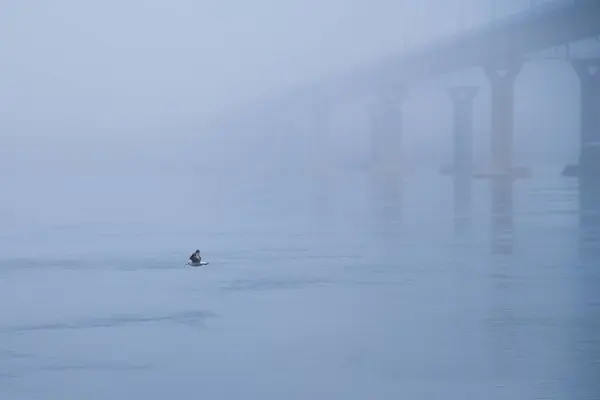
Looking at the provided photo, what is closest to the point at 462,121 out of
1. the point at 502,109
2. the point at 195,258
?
the point at 502,109

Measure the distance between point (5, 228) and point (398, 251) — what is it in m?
7.63

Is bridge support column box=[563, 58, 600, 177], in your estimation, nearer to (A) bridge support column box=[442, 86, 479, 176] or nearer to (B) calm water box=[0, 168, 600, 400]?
(A) bridge support column box=[442, 86, 479, 176]

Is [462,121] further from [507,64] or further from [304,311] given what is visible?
[304,311]

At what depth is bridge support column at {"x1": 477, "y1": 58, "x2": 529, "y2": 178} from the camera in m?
42.3

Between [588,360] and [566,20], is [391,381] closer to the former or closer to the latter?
[588,360]

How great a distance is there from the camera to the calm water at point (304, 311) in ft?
21.1

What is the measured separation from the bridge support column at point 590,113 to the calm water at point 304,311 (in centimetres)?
2453

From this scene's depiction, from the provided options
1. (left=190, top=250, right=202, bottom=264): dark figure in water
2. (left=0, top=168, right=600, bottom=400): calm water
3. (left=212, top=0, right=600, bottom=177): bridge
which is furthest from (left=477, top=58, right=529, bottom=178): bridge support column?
(left=190, top=250, right=202, bottom=264): dark figure in water

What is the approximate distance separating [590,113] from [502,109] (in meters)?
3.04

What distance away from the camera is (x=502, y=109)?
141ft

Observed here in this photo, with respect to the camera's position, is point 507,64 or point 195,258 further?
point 507,64

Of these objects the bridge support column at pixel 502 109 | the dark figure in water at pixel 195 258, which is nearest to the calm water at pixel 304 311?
the dark figure in water at pixel 195 258

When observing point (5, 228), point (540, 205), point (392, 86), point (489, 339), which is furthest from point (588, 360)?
point (392, 86)

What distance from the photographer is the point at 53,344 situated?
7.67m
